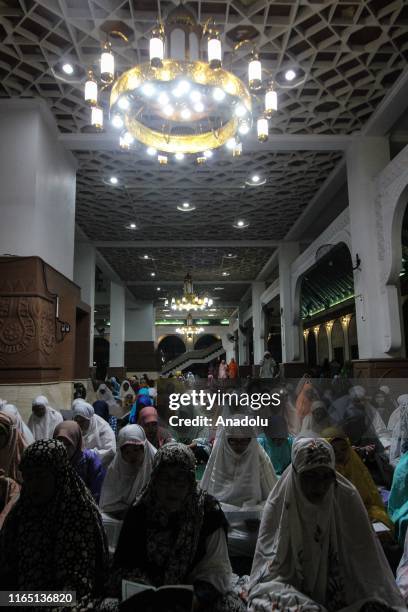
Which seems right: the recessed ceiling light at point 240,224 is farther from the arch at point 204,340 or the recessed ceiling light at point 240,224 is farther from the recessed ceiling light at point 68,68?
the arch at point 204,340

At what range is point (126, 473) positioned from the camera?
2430mm

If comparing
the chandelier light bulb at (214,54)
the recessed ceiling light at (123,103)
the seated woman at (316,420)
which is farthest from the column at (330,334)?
the chandelier light bulb at (214,54)

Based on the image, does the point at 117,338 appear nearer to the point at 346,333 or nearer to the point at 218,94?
the point at 346,333

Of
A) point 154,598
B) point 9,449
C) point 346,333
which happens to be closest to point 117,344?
point 346,333

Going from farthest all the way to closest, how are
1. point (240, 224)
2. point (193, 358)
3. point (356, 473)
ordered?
point (193, 358) → point (240, 224) → point (356, 473)

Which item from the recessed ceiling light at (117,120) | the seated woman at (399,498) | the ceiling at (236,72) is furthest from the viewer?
the ceiling at (236,72)

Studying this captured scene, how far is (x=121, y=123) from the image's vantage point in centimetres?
350

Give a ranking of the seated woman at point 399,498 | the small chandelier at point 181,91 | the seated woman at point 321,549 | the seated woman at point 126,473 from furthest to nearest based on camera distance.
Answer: the small chandelier at point 181,91 → the seated woman at point 126,473 → the seated woman at point 399,498 → the seated woman at point 321,549

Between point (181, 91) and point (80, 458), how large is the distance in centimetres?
277

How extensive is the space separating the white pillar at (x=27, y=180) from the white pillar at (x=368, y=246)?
4204 mm

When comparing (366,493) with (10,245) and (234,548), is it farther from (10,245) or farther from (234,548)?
(10,245)

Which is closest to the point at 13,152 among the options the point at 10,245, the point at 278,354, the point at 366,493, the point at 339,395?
the point at 10,245

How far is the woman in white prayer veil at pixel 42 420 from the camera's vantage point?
3777mm

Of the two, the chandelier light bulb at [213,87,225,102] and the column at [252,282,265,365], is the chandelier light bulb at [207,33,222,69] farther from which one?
the column at [252,282,265,365]
